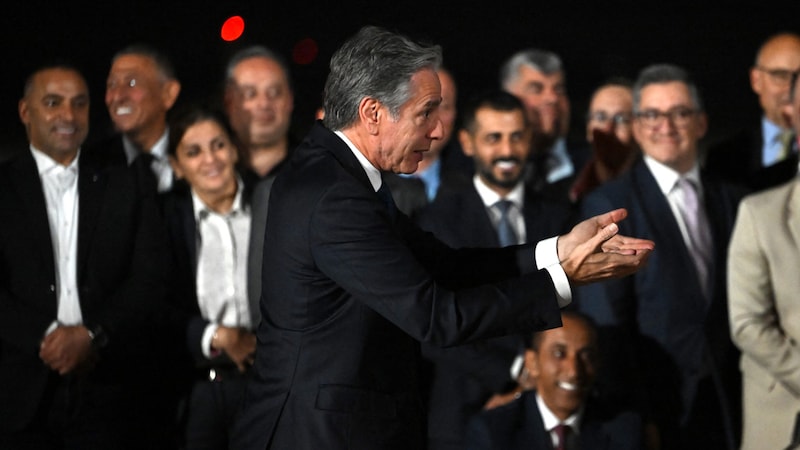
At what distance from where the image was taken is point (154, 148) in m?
4.87

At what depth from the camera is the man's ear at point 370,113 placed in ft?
9.68

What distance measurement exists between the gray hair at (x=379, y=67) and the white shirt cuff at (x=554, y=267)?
0.45 metres

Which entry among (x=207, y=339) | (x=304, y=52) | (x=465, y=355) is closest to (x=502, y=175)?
(x=465, y=355)

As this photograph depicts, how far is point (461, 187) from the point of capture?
4.77 m

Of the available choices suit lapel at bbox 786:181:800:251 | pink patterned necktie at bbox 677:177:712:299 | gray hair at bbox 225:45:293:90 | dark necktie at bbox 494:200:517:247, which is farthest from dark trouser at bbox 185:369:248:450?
suit lapel at bbox 786:181:800:251

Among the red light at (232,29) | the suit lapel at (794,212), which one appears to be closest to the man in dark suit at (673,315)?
the suit lapel at (794,212)

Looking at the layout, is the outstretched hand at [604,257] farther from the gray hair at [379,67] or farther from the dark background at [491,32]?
the dark background at [491,32]

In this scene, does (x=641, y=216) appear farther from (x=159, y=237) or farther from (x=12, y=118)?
(x=12, y=118)

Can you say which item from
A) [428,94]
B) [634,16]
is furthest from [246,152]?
[634,16]

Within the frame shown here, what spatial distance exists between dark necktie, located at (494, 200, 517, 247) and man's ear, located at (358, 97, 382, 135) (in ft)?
5.39

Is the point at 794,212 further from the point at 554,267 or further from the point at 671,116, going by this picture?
the point at 554,267

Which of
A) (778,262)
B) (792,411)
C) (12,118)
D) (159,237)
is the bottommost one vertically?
(792,411)

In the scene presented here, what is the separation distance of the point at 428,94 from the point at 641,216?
167 cm

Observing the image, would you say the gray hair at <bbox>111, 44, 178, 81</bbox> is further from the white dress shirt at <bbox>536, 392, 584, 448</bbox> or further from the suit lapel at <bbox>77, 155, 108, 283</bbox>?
the white dress shirt at <bbox>536, 392, 584, 448</bbox>
